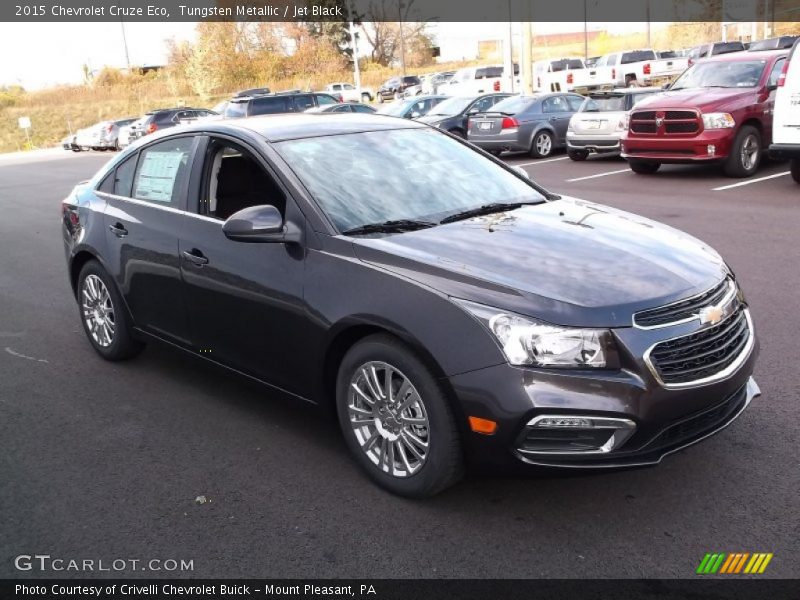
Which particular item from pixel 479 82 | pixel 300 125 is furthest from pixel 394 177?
pixel 479 82

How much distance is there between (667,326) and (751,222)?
729 cm

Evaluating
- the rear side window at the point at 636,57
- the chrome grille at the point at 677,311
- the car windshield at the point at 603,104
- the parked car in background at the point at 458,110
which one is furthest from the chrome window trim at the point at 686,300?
the rear side window at the point at 636,57

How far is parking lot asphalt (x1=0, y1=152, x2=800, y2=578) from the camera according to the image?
3.40 m

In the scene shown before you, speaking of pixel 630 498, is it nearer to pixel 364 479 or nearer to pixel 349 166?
pixel 364 479

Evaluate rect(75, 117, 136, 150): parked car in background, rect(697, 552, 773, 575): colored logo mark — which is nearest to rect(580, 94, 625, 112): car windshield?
rect(697, 552, 773, 575): colored logo mark

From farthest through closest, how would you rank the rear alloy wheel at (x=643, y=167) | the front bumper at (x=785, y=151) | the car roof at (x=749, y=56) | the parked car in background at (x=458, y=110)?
1. the parked car in background at (x=458, y=110)
2. the rear alloy wheel at (x=643, y=167)
3. the car roof at (x=749, y=56)
4. the front bumper at (x=785, y=151)

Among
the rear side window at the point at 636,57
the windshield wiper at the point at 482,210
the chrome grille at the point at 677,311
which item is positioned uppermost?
the rear side window at the point at 636,57

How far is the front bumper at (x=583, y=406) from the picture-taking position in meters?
3.31

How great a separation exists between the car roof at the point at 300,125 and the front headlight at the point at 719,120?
9.44 meters

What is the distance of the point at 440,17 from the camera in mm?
97938

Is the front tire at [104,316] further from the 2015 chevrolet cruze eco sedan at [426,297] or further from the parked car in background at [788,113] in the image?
the parked car in background at [788,113]

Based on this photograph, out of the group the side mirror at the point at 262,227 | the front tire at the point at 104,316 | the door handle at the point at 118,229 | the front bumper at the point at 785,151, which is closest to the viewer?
the side mirror at the point at 262,227

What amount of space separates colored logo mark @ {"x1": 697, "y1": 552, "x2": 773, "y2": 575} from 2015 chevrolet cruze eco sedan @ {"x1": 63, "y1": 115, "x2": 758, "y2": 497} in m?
0.44
